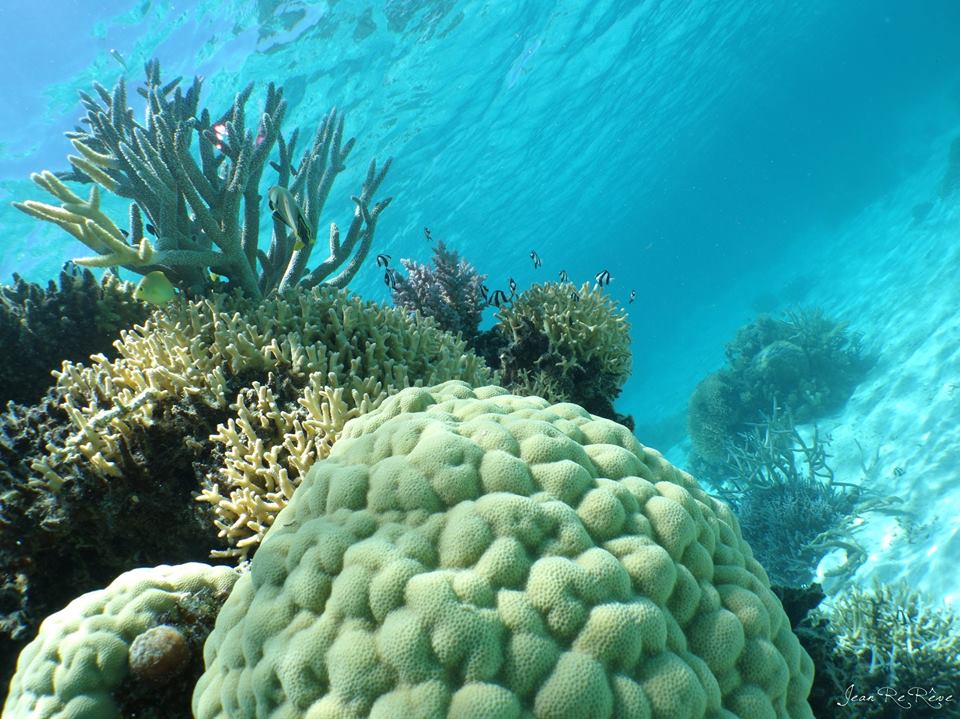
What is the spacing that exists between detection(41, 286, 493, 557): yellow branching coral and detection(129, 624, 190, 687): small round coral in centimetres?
59

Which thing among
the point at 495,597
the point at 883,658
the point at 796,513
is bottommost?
the point at 495,597

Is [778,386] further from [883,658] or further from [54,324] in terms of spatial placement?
[54,324]

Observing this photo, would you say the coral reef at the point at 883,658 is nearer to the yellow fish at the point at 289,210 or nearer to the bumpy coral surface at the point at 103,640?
the bumpy coral surface at the point at 103,640

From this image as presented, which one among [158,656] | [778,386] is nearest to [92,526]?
[158,656]

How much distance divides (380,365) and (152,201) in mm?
3289

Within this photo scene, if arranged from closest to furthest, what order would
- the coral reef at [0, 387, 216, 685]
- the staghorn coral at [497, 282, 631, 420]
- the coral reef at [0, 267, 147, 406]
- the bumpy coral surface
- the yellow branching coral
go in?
the bumpy coral surface
the yellow branching coral
the coral reef at [0, 387, 216, 685]
the coral reef at [0, 267, 147, 406]
the staghorn coral at [497, 282, 631, 420]

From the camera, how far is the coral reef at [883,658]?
12.4 ft

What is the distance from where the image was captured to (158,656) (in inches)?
82.4

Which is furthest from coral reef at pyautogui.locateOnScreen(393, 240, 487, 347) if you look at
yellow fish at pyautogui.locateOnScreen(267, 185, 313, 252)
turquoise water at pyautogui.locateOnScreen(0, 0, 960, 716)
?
yellow fish at pyautogui.locateOnScreen(267, 185, 313, 252)

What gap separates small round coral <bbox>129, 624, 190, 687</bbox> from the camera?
81.7 inches

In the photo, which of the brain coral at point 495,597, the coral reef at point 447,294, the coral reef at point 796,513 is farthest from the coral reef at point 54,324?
the coral reef at point 796,513

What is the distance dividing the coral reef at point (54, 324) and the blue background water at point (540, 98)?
13.8 m

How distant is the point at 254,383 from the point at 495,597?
90.2 inches

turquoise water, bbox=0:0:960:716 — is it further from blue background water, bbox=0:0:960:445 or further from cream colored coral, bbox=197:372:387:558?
cream colored coral, bbox=197:372:387:558
